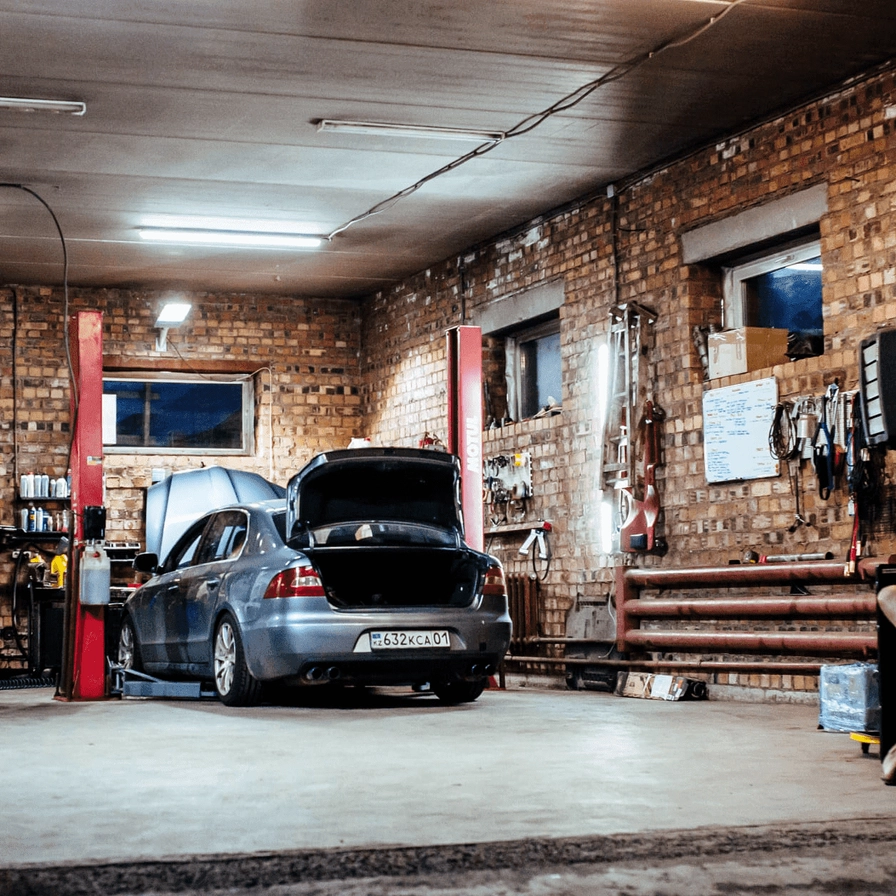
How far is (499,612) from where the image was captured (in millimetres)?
9625

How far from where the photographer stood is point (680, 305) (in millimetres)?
11734

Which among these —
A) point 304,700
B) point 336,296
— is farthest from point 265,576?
point 336,296

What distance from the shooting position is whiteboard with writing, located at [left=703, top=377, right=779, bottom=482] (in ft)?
34.7

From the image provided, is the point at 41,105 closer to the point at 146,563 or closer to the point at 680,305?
the point at 146,563

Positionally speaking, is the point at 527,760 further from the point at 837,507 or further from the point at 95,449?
the point at 95,449

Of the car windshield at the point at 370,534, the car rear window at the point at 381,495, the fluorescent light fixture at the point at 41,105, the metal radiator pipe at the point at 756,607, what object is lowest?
the metal radiator pipe at the point at 756,607

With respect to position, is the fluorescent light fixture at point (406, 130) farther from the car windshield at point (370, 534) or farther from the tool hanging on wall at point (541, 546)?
the tool hanging on wall at point (541, 546)

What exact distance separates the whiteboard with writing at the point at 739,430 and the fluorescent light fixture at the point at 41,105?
5164mm

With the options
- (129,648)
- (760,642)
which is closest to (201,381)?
(129,648)

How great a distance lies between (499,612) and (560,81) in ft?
12.0

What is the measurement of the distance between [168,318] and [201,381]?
1.33 metres

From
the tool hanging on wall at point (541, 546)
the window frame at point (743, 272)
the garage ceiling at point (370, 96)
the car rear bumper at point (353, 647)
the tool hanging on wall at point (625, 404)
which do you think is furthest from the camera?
the tool hanging on wall at point (541, 546)

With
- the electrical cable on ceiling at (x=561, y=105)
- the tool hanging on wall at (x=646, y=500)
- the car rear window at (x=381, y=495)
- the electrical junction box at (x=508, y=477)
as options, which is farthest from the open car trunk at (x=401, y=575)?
the electrical junction box at (x=508, y=477)

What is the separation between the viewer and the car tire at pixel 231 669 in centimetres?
945
